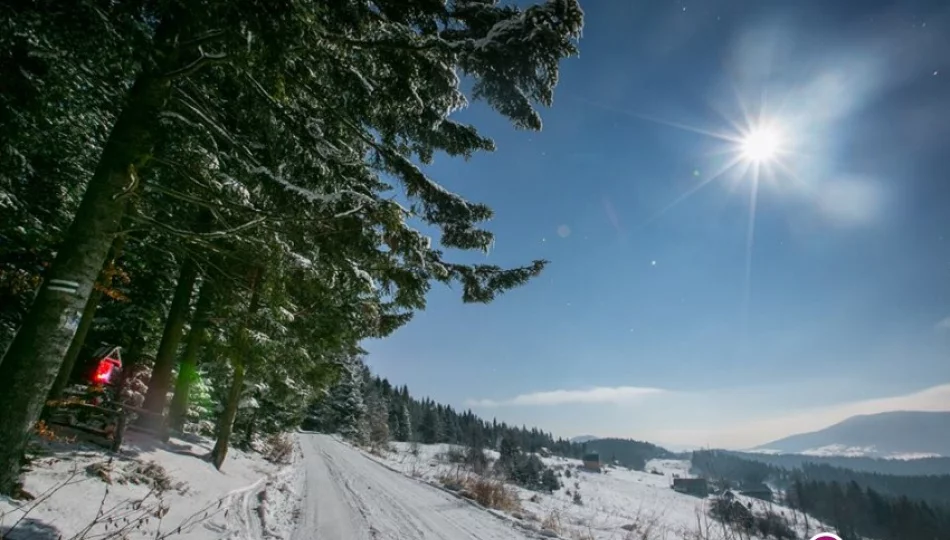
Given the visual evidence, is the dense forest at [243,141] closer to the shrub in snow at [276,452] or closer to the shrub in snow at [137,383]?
the shrub in snow at [137,383]

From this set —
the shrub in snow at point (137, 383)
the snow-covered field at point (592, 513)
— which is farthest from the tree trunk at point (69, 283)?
the snow-covered field at point (592, 513)

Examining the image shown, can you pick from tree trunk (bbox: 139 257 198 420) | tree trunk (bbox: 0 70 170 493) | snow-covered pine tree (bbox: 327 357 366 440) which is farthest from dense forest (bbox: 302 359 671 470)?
tree trunk (bbox: 0 70 170 493)

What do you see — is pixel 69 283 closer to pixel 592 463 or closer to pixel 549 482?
pixel 549 482

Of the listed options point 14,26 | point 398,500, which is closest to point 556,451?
point 398,500

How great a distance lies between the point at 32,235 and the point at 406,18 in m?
8.88

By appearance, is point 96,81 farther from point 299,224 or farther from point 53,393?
point 53,393

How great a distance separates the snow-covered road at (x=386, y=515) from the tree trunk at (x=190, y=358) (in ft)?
14.2

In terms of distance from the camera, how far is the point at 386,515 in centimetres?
900

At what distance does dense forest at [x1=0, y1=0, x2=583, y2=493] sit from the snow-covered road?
4.00 m

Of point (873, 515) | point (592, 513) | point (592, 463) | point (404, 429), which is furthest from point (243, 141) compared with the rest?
point (873, 515)

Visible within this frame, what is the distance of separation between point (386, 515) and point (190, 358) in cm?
702

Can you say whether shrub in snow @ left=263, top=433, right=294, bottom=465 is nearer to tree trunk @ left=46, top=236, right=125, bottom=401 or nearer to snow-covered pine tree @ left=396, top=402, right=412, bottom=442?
tree trunk @ left=46, top=236, right=125, bottom=401

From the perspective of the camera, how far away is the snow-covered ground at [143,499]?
4051mm

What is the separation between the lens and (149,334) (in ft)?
41.4
